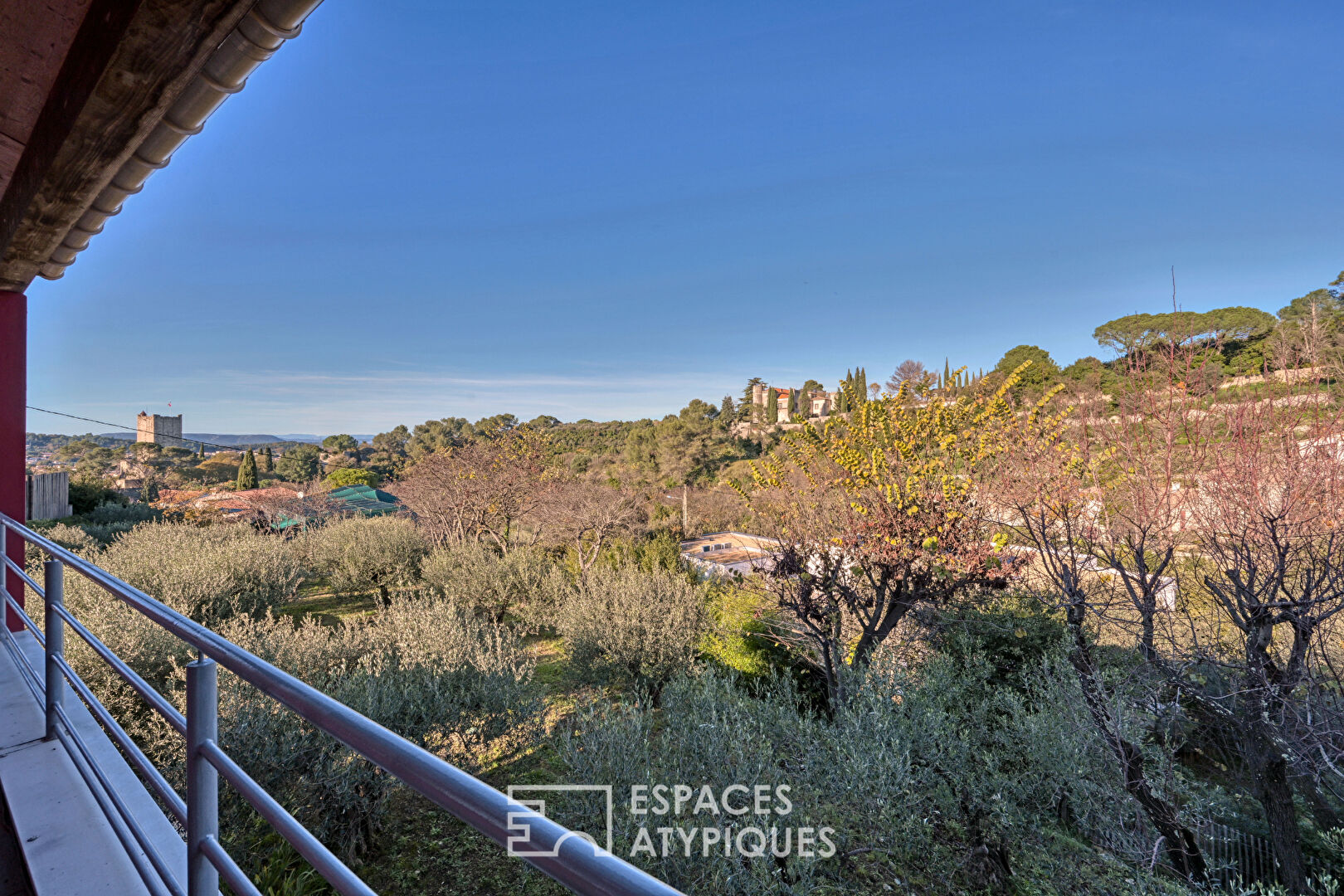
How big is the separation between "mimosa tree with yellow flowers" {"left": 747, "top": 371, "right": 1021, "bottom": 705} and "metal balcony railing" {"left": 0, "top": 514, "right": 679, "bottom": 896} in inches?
183

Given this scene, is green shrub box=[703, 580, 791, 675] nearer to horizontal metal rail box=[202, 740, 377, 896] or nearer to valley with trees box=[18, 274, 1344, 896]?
valley with trees box=[18, 274, 1344, 896]

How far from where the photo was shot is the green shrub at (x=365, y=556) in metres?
9.96

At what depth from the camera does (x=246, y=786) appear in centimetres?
73

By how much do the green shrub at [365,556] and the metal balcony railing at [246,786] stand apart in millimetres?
8985

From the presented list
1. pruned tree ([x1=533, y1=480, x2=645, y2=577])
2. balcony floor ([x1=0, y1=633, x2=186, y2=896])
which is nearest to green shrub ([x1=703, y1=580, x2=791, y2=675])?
pruned tree ([x1=533, y1=480, x2=645, y2=577])

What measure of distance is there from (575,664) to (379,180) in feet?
39.5

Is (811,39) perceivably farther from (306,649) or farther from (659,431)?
(659,431)

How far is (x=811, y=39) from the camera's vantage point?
956 centimetres

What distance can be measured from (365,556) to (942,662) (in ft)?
30.6

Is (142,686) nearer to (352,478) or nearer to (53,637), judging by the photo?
(53,637)

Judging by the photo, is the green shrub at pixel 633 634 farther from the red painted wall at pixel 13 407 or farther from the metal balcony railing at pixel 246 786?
the metal balcony railing at pixel 246 786

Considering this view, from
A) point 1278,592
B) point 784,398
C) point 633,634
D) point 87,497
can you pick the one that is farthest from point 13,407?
point 784,398

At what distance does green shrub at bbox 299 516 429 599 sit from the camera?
32.7 feet

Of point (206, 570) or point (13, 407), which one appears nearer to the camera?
point (13, 407)
